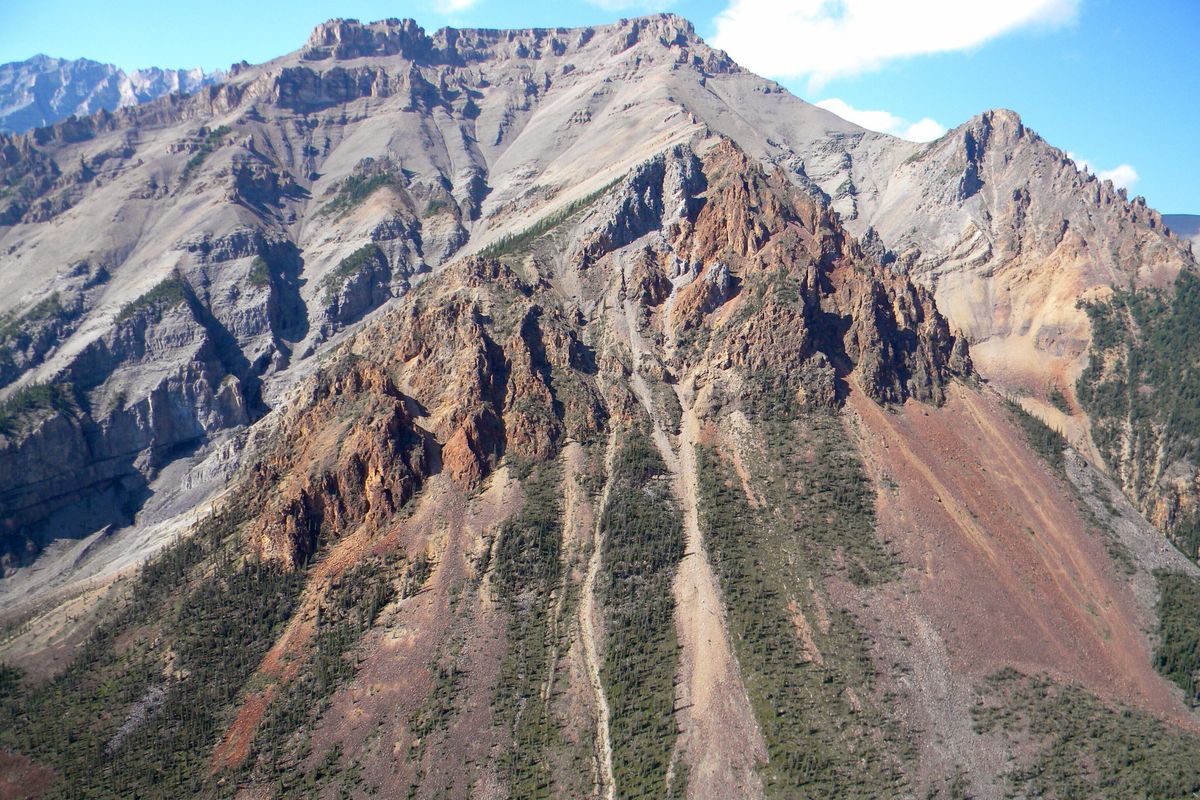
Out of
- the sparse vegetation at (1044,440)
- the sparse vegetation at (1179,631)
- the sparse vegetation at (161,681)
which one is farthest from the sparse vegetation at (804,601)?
the sparse vegetation at (161,681)

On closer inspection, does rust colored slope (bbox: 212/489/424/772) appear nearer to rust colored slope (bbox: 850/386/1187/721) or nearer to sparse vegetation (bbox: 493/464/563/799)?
sparse vegetation (bbox: 493/464/563/799)

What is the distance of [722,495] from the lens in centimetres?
14850

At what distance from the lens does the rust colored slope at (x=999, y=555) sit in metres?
126

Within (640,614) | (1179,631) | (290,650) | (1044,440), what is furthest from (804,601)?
(1044,440)

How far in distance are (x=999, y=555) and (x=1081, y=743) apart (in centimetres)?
3734

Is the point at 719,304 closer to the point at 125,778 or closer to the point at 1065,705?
the point at 1065,705

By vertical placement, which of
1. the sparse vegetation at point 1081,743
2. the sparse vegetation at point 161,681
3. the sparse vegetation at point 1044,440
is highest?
the sparse vegetation at point 1044,440

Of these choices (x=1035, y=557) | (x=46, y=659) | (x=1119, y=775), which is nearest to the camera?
(x=1119, y=775)

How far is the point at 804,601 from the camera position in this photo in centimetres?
12838

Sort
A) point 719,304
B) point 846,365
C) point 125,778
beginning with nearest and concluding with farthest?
point 125,778 < point 846,365 < point 719,304

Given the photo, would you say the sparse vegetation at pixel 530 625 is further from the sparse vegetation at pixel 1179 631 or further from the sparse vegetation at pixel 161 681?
the sparse vegetation at pixel 1179 631

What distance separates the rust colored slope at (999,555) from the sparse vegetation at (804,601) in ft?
24.1

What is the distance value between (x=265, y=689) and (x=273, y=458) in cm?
4617

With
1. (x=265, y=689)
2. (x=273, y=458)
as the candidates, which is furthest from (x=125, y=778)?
(x=273, y=458)
